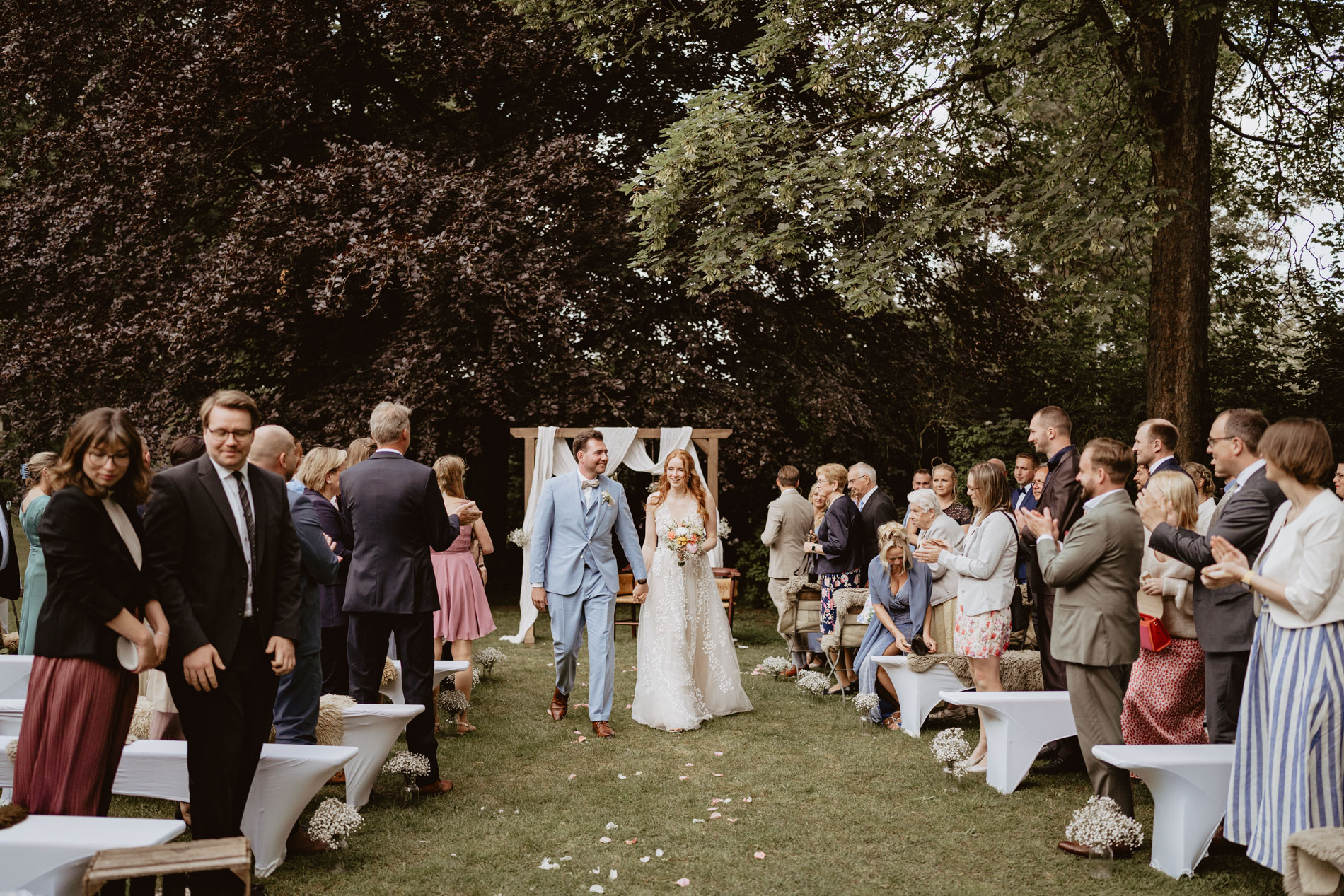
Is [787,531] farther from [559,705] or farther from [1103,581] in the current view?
[1103,581]

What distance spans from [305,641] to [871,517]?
17.5 feet

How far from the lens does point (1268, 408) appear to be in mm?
13508

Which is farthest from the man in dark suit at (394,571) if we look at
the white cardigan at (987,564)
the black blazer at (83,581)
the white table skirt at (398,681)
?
the white cardigan at (987,564)

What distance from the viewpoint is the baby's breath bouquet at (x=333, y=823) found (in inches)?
185

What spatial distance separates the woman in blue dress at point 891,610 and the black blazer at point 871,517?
1.05 meters

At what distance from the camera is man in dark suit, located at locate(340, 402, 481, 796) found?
561 cm

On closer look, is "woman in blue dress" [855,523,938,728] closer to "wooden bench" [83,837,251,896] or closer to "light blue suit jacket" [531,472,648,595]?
"light blue suit jacket" [531,472,648,595]

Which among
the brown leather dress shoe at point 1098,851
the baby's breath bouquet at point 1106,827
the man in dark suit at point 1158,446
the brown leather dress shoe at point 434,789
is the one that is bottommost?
the brown leather dress shoe at point 434,789

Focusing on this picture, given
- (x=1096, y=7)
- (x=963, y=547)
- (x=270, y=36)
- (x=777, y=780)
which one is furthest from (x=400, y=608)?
(x=270, y=36)

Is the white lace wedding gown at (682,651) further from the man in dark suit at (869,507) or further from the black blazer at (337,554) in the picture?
the black blazer at (337,554)

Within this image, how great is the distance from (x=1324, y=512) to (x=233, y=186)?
47.5ft

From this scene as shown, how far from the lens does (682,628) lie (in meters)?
7.79

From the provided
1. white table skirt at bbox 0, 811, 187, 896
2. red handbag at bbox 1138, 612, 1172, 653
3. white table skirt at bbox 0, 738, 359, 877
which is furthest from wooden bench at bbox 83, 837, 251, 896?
red handbag at bbox 1138, 612, 1172, 653

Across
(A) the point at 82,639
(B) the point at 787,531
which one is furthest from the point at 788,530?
(A) the point at 82,639
